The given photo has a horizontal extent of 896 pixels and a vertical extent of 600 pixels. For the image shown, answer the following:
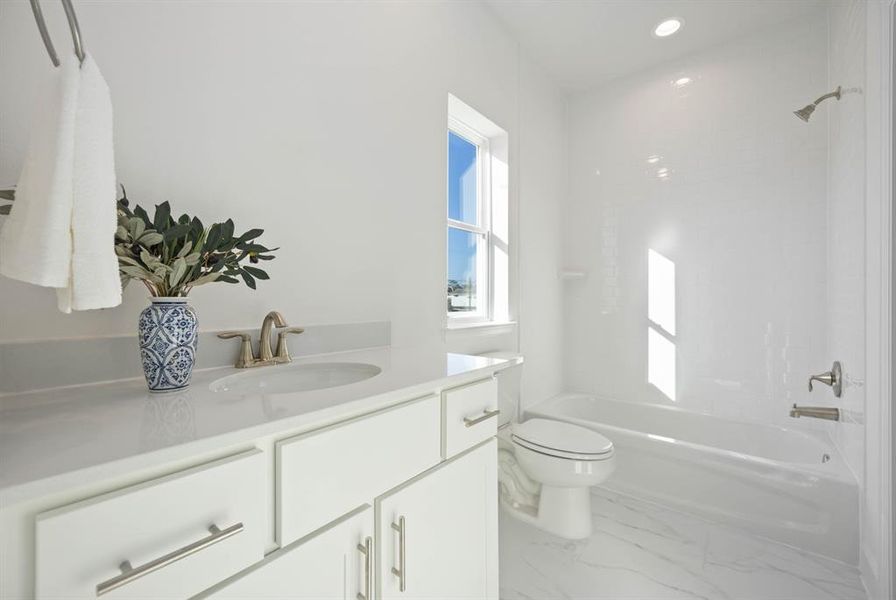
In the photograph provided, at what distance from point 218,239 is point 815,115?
3.05m

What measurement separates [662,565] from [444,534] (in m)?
1.26

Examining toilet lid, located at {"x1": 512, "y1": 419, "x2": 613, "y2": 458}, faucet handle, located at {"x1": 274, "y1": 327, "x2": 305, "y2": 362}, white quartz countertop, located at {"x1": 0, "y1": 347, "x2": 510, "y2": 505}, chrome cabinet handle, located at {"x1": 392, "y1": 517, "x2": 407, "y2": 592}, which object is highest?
faucet handle, located at {"x1": 274, "y1": 327, "x2": 305, "y2": 362}

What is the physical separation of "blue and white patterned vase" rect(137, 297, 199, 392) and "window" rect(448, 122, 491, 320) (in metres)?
1.50

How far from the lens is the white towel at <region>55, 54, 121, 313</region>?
542 mm

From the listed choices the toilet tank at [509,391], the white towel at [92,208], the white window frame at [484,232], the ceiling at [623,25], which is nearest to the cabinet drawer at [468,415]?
the white towel at [92,208]

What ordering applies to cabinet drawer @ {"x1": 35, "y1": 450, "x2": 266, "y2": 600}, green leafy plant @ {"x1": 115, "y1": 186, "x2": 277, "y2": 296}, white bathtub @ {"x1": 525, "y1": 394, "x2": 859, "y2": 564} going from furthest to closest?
white bathtub @ {"x1": 525, "y1": 394, "x2": 859, "y2": 564} → green leafy plant @ {"x1": 115, "y1": 186, "x2": 277, "y2": 296} → cabinet drawer @ {"x1": 35, "y1": 450, "x2": 266, "y2": 600}

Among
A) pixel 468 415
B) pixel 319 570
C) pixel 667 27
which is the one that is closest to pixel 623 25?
pixel 667 27

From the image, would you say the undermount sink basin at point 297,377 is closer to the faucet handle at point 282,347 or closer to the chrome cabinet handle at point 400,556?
the faucet handle at point 282,347

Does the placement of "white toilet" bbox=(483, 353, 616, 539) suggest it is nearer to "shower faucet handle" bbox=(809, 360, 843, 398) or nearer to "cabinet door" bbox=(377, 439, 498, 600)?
"cabinet door" bbox=(377, 439, 498, 600)

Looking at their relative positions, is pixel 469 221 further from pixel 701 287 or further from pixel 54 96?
pixel 54 96

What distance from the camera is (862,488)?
1.55 m

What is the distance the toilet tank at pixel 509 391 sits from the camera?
225cm

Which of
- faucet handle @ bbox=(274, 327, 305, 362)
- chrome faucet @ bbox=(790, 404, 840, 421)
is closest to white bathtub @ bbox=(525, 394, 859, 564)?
chrome faucet @ bbox=(790, 404, 840, 421)

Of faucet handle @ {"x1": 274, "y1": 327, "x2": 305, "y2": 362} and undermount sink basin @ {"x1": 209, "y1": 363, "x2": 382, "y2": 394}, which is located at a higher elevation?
faucet handle @ {"x1": 274, "y1": 327, "x2": 305, "y2": 362}
